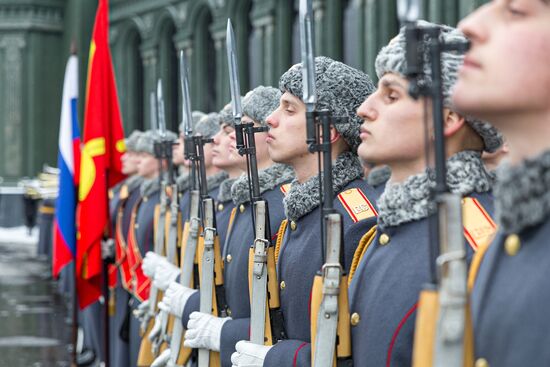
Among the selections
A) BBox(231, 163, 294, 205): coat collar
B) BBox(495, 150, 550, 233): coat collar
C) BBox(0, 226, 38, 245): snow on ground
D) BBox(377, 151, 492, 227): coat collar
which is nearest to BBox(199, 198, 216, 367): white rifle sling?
BBox(231, 163, 294, 205): coat collar

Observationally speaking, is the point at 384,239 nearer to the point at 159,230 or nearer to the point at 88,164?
the point at 159,230

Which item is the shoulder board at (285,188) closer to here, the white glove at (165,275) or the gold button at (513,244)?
the white glove at (165,275)

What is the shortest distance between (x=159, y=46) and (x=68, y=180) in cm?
1401

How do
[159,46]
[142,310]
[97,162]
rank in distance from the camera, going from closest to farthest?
1. [142,310]
2. [97,162]
3. [159,46]

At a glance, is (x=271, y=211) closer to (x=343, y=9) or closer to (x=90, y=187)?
(x=90, y=187)

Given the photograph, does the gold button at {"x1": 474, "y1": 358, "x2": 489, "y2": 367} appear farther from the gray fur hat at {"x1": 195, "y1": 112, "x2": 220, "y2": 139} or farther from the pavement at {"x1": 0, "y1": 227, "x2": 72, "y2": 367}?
the pavement at {"x1": 0, "y1": 227, "x2": 72, "y2": 367}

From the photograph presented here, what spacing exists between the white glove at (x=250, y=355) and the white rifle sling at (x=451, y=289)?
1.28 metres

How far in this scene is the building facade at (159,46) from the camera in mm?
13797

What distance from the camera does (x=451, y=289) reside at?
1.80 metres

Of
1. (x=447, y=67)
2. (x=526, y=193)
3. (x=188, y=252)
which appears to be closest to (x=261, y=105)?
(x=188, y=252)

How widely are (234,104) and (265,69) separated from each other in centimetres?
1296

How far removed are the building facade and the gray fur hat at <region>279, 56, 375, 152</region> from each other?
6.30 metres

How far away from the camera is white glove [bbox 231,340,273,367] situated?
10.00 feet

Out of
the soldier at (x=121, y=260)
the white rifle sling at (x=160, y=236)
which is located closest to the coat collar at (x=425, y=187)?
the white rifle sling at (x=160, y=236)
